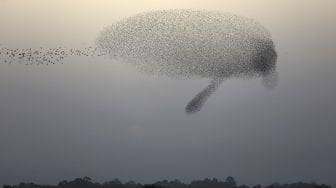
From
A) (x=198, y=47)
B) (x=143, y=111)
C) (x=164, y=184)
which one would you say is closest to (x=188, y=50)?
(x=198, y=47)

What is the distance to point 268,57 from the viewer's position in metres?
2.28

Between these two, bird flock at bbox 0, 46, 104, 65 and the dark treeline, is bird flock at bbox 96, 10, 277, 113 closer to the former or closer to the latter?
bird flock at bbox 0, 46, 104, 65

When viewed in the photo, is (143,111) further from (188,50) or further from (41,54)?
(41,54)

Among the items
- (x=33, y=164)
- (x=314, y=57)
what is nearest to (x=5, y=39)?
(x=33, y=164)

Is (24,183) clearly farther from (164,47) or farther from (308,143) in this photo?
(308,143)

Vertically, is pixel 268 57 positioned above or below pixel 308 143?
above

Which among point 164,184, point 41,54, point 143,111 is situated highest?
point 41,54

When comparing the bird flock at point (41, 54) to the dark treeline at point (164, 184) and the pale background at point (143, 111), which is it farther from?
the dark treeline at point (164, 184)

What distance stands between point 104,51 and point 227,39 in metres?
0.67

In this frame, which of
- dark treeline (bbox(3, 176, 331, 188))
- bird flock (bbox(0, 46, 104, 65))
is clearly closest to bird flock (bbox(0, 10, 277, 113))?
bird flock (bbox(0, 46, 104, 65))

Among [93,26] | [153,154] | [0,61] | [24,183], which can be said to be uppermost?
[93,26]

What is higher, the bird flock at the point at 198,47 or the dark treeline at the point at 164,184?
the bird flock at the point at 198,47

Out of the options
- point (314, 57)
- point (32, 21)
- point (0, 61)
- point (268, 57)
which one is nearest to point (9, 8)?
point (32, 21)

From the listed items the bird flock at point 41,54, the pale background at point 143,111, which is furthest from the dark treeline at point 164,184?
the bird flock at point 41,54
